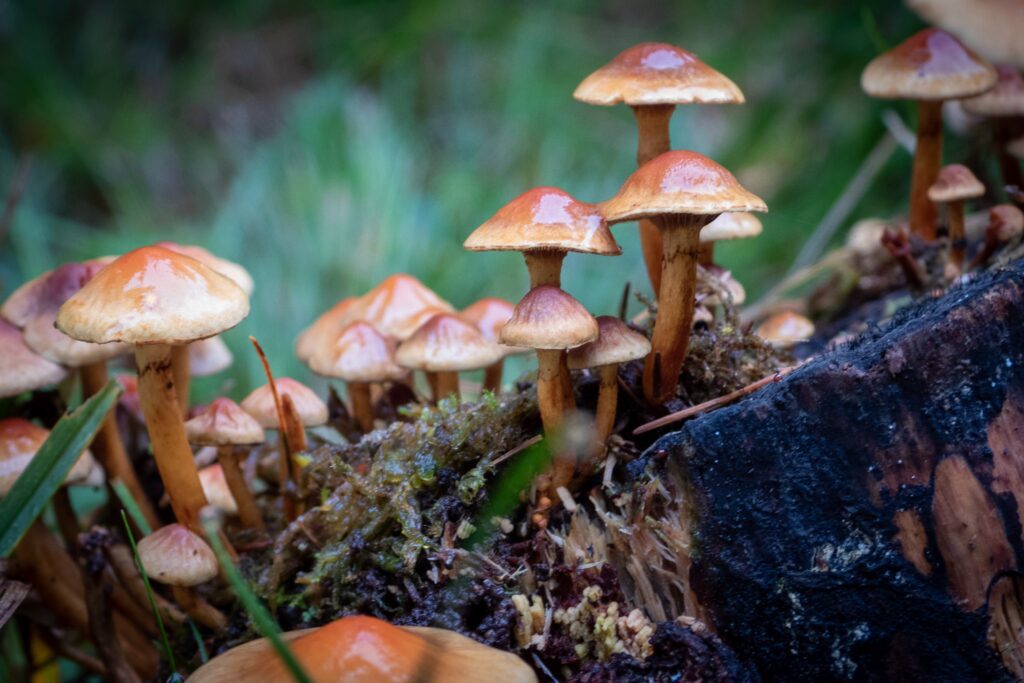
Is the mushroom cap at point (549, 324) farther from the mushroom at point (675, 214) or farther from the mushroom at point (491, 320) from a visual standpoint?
the mushroom at point (491, 320)

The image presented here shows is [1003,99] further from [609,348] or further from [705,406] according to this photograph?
[609,348]

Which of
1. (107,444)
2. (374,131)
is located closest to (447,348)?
(107,444)

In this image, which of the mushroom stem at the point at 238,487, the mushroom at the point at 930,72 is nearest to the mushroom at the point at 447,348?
the mushroom stem at the point at 238,487

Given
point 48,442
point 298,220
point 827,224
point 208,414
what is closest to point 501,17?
point 298,220

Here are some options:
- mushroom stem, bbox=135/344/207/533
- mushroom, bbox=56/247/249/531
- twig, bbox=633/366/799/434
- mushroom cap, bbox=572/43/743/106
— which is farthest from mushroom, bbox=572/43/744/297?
mushroom stem, bbox=135/344/207/533

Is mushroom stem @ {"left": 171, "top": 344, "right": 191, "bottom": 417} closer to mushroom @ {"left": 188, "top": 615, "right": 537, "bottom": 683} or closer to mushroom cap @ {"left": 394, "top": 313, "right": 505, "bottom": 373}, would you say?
mushroom cap @ {"left": 394, "top": 313, "right": 505, "bottom": 373}
